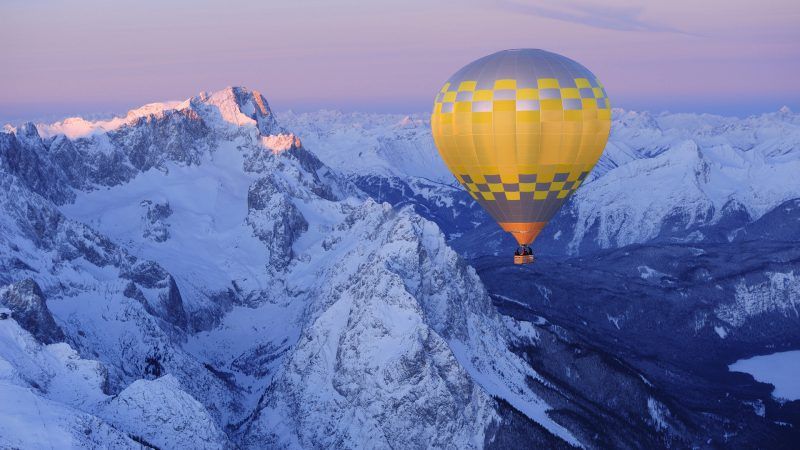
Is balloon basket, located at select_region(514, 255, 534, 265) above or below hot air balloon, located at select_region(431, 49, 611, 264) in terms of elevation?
below

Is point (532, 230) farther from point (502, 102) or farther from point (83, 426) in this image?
point (83, 426)

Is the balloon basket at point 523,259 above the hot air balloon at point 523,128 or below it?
below

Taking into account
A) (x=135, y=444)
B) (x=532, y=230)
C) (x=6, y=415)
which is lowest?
(x=135, y=444)

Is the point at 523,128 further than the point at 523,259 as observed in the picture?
Yes

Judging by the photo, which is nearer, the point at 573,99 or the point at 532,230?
the point at 573,99

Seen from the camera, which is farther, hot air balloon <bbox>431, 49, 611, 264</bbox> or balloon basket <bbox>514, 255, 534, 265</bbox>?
hot air balloon <bbox>431, 49, 611, 264</bbox>

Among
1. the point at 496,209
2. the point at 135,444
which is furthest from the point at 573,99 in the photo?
the point at 135,444

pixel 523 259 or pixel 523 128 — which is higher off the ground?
pixel 523 128

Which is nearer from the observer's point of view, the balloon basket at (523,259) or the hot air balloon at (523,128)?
the balloon basket at (523,259)
